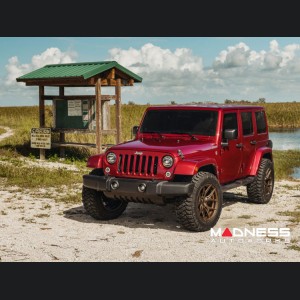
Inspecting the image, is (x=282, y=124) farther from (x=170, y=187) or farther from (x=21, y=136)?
(x=170, y=187)

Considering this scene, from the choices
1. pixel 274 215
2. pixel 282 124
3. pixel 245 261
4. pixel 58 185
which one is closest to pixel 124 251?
pixel 245 261

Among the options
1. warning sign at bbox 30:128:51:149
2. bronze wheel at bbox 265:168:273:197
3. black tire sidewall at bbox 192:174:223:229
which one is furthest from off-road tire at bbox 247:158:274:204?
warning sign at bbox 30:128:51:149

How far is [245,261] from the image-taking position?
21.5ft

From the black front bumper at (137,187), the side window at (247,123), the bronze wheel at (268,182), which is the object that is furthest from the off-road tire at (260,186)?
the black front bumper at (137,187)

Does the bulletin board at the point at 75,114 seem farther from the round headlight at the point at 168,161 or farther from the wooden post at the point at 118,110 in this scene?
the round headlight at the point at 168,161

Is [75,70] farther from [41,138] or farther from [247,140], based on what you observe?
[247,140]

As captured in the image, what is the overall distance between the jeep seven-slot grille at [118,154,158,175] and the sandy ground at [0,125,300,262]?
0.93 meters

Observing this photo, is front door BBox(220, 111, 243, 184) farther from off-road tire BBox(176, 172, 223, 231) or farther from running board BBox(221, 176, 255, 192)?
off-road tire BBox(176, 172, 223, 231)

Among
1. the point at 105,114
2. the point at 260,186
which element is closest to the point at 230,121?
the point at 260,186

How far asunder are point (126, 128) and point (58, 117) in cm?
998

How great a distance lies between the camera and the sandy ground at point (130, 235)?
6824 millimetres

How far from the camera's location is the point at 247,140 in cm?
989

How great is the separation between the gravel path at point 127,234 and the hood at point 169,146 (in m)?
1.26

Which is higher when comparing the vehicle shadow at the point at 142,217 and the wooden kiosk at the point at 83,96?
the wooden kiosk at the point at 83,96
